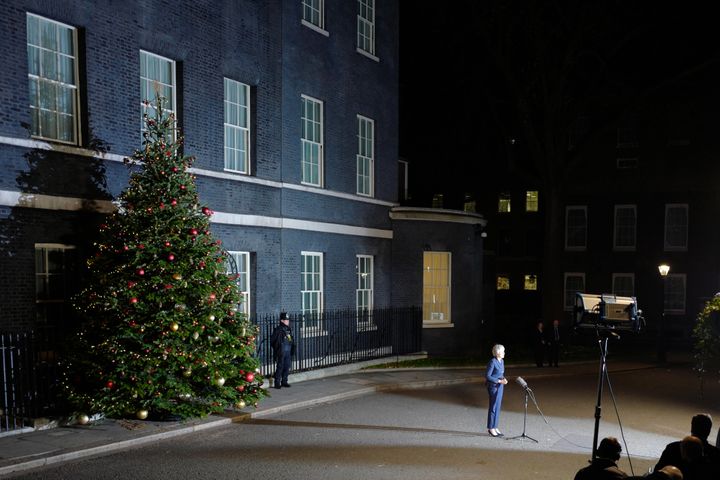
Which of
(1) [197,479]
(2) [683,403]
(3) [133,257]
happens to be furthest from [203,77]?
(2) [683,403]

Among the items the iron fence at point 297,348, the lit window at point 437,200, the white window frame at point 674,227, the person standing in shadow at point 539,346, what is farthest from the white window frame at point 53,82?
the lit window at point 437,200

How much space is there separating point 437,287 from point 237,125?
417 inches

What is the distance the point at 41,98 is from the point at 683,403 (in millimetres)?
16403

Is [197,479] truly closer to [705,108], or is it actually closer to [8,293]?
[8,293]

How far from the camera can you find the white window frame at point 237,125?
1598cm

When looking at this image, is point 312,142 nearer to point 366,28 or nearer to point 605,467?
point 366,28

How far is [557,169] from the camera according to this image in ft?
87.7

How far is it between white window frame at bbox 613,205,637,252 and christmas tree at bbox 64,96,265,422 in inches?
1142

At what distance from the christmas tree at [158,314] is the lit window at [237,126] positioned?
4.56 m

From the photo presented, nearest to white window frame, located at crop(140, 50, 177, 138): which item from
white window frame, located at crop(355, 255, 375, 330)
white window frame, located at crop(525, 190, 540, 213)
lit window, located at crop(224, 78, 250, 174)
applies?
lit window, located at crop(224, 78, 250, 174)

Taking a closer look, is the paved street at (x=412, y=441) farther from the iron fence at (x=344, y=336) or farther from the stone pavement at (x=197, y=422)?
the iron fence at (x=344, y=336)

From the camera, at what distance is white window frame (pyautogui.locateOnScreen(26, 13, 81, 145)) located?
455 inches

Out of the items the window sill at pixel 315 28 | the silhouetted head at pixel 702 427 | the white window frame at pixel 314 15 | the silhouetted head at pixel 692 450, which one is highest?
the white window frame at pixel 314 15

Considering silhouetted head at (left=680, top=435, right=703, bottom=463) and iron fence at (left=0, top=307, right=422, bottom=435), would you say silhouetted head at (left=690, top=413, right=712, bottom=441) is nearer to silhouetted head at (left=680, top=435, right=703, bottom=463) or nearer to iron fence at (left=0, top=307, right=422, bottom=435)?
silhouetted head at (left=680, top=435, right=703, bottom=463)
